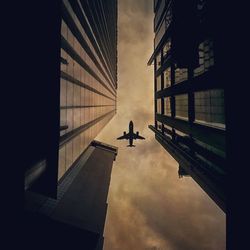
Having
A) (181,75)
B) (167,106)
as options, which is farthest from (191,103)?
(167,106)

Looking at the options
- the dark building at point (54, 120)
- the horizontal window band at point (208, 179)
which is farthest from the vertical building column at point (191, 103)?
the dark building at point (54, 120)

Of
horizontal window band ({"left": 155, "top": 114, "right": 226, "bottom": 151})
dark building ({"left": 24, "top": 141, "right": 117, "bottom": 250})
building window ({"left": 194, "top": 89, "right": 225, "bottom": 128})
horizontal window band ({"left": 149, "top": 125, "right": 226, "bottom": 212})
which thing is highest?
building window ({"left": 194, "top": 89, "right": 225, "bottom": 128})

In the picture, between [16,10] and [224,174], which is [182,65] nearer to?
[224,174]

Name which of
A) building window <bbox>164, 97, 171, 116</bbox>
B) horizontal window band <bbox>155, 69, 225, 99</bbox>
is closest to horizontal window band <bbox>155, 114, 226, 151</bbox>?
horizontal window band <bbox>155, 69, 225, 99</bbox>

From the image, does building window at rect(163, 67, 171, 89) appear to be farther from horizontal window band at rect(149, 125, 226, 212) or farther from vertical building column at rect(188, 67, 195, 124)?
horizontal window band at rect(149, 125, 226, 212)

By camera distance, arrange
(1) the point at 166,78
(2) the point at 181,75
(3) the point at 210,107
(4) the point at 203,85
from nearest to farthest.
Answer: (3) the point at 210,107, (4) the point at 203,85, (2) the point at 181,75, (1) the point at 166,78

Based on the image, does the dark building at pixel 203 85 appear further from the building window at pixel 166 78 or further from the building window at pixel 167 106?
the building window at pixel 167 106

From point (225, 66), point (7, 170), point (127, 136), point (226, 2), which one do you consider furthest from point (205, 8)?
point (127, 136)

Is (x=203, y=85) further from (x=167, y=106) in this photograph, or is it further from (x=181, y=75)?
(x=167, y=106)
